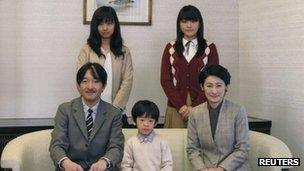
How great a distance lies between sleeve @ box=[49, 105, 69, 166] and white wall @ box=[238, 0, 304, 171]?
167 cm

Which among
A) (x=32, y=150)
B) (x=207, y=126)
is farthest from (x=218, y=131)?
(x=32, y=150)

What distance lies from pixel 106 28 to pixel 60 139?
900mm

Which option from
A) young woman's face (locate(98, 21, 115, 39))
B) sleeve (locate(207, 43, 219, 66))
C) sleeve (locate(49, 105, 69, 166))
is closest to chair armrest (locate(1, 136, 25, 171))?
sleeve (locate(49, 105, 69, 166))

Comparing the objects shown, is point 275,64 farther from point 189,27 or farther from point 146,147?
point 146,147

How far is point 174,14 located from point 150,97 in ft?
2.57

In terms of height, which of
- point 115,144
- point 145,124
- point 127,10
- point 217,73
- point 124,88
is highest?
point 127,10

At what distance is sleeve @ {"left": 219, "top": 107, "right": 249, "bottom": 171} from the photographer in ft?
8.32

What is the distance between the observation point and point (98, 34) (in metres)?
2.99

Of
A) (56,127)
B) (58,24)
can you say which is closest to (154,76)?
(58,24)

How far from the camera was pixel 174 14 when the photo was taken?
383 cm

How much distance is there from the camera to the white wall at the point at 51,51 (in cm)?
355

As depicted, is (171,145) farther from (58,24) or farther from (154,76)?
(58,24)

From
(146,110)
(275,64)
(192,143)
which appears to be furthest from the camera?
(275,64)

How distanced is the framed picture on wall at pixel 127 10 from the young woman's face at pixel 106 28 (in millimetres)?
723
